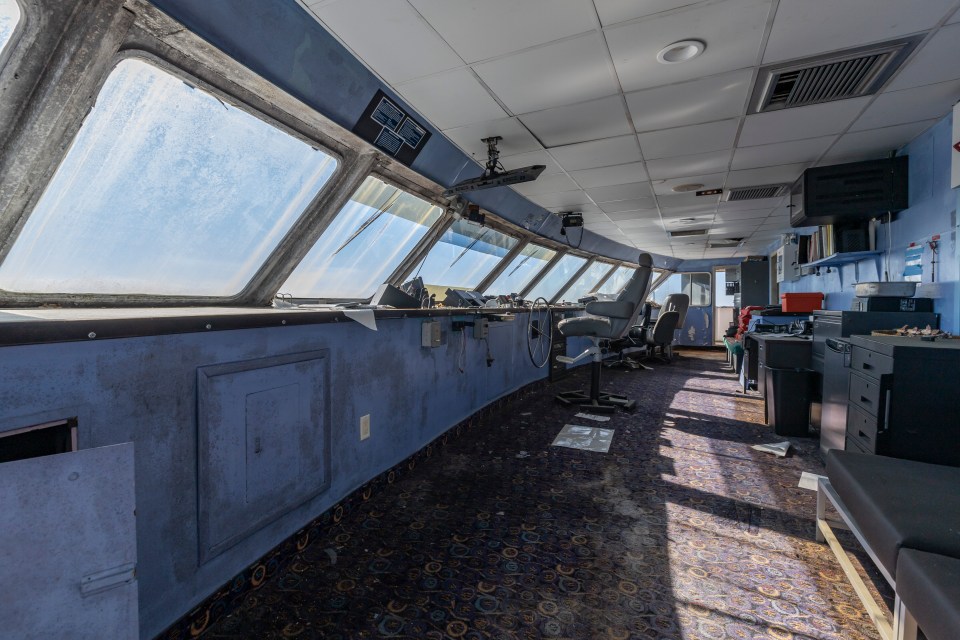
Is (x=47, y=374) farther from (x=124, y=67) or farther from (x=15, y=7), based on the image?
(x=124, y=67)

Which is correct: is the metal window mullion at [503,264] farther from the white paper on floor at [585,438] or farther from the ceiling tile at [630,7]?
the ceiling tile at [630,7]

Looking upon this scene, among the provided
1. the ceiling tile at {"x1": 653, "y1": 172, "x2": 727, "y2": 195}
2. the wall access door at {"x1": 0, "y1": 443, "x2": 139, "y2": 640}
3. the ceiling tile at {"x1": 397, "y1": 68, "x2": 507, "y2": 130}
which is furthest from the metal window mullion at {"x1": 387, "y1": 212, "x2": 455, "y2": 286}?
the wall access door at {"x1": 0, "y1": 443, "x2": 139, "y2": 640}

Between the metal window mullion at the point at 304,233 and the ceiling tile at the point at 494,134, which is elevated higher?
the ceiling tile at the point at 494,134

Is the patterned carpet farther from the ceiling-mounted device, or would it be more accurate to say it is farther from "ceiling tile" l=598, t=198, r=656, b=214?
"ceiling tile" l=598, t=198, r=656, b=214

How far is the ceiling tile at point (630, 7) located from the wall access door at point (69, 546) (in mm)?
2409

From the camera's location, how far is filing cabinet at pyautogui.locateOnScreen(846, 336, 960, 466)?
1.89m

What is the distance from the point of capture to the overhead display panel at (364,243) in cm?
Result: 299

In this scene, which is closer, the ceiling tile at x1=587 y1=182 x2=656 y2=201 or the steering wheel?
the ceiling tile at x1=587 y1=182 x2=656 y2=201

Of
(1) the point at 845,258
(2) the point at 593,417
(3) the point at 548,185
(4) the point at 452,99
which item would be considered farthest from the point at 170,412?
(1) the point at 845,258

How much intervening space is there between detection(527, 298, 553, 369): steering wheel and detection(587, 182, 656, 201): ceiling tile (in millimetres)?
1477

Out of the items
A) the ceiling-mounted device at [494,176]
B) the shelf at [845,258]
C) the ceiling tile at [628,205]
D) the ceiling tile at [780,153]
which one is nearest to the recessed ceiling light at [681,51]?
the ceiling-mounted device at [494,176]

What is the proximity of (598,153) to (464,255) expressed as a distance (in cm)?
199

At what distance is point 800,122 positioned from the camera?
3.03m

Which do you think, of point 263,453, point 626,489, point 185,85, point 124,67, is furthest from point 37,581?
point 626,489
